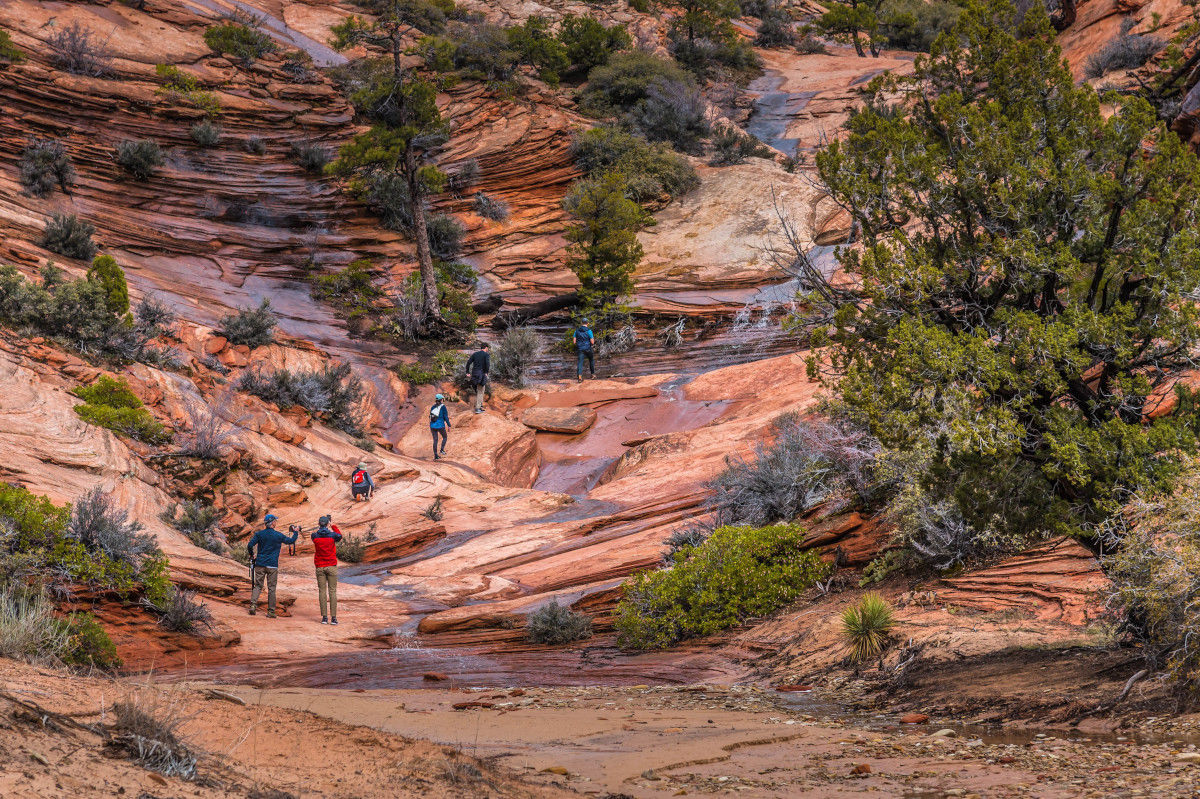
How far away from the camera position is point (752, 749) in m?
6.36

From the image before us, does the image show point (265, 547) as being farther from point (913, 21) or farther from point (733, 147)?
point (913, 21)

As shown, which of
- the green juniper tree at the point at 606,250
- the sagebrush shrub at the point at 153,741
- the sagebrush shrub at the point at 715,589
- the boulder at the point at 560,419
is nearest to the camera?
the sagebrush shrub at the point at 153,741

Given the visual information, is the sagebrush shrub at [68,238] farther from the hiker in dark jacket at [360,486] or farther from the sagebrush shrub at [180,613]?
the sagebrush shrub at [180,613]

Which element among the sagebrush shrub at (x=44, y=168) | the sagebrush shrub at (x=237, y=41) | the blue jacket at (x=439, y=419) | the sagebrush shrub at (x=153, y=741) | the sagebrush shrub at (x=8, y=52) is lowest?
the blue jacket at (x=439, y=419)

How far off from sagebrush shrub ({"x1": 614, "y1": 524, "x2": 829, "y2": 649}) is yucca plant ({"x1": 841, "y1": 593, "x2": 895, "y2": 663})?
2315 millimetres

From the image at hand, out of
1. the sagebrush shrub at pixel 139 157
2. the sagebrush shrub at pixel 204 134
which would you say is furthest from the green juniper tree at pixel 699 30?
the sagebrush shrub at pixel 139 157

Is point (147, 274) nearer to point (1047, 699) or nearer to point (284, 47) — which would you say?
point (284, 47)

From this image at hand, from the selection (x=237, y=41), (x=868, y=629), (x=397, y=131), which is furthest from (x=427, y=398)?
(x=237, y=41)

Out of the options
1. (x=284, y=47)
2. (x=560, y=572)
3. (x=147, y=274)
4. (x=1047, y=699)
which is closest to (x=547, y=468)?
(x=560, y=572)

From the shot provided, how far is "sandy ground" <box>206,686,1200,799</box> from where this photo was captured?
17.1 ft

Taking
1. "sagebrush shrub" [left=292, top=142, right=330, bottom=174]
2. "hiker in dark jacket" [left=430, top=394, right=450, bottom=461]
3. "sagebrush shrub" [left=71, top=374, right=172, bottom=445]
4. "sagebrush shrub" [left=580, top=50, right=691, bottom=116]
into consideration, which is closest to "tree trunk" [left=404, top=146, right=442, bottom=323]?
"sagebrush shrub" [left=292, top=142, right=330, bottom=174]

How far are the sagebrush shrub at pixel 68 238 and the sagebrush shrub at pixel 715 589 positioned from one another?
17.5m

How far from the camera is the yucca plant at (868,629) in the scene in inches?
357

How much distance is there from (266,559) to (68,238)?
1370cm
